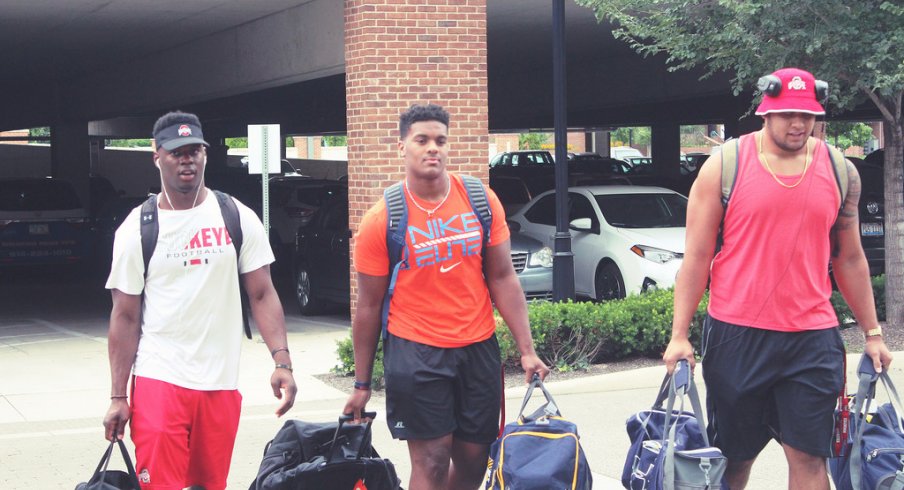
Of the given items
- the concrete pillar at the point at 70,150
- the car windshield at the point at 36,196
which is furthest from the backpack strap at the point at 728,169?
the concrete pillar at the point at 70,150

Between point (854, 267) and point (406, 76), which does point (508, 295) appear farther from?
point (406, 76)

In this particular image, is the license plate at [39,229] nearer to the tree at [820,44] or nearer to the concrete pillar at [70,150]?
the concrete pillar at [70,150]

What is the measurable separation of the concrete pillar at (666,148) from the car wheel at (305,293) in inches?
1031

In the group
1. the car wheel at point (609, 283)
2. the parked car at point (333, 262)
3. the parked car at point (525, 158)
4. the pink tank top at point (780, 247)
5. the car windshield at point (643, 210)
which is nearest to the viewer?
the pink tank top at point (780, 247)

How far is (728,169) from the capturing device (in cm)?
470

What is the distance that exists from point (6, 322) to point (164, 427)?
11467 mm

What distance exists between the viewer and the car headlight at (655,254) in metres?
13.4

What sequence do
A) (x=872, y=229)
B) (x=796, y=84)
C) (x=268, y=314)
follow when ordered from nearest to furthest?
(x=796, y=84) < (x=268, y=314) < (x=872, y=229)

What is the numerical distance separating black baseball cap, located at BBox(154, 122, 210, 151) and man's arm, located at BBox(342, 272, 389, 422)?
0.82 meters

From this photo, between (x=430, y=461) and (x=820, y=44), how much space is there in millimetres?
6920

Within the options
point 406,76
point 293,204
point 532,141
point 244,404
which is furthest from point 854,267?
point 532,141

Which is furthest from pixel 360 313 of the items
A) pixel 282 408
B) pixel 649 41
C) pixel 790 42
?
pixel 649 41

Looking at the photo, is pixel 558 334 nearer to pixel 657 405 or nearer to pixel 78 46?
pixel 657 405

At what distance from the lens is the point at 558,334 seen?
10.2m
